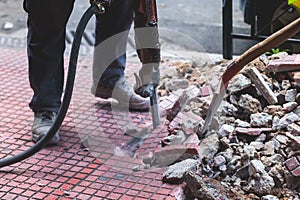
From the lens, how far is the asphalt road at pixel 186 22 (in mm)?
5508

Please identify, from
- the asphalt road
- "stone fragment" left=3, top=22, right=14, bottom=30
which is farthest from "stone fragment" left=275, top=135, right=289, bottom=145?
"stone fragment" left=3, top=22, right=14, bottom=30

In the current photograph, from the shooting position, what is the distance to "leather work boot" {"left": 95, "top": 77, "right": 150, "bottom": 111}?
3.92 m

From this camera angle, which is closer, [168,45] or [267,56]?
[267,56]

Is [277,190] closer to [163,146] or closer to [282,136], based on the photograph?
[282,136]

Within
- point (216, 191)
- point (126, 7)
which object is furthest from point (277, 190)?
point (126, 7)

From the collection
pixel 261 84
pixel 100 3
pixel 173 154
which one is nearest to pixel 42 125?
pixel 173 154

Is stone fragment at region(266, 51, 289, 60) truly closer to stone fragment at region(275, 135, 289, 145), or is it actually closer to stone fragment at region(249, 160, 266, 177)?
stone fragment at region(275, 135, 289, 145)

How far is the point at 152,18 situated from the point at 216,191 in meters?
1.00

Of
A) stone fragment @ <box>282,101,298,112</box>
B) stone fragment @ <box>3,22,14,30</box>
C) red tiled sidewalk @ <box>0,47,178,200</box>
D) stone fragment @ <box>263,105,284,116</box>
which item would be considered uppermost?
stone fragment @ <box>3,22,14,30</box>

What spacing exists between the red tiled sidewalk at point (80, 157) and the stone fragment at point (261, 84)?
594 mm

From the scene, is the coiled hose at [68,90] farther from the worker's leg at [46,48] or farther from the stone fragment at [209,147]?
the stone fragment at [209,147]

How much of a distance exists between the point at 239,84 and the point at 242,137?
1.32ft

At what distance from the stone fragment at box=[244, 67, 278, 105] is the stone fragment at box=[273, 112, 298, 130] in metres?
0.20

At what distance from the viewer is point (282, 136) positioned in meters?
3.16
